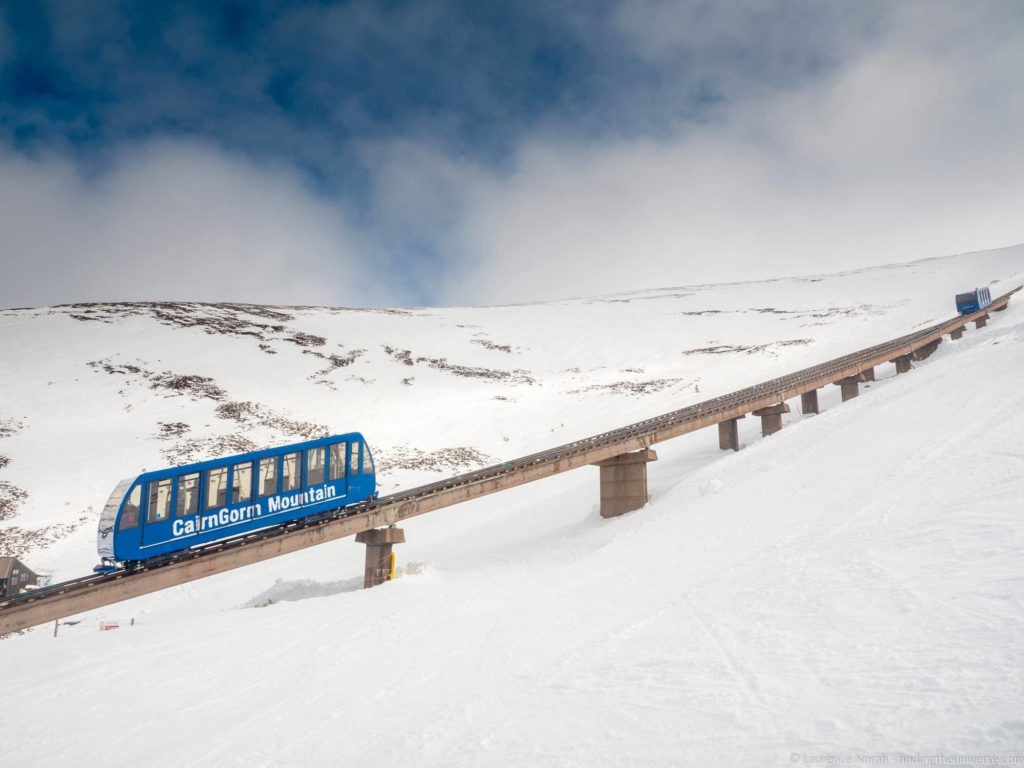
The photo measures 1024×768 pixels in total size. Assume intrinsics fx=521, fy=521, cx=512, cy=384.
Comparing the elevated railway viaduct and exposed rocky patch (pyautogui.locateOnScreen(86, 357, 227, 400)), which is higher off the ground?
exposed rocky patch (pyautogui.locateOnScreen(86, 357, 227, 400))

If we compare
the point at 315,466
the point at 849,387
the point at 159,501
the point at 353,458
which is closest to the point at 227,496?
the point at 159,501

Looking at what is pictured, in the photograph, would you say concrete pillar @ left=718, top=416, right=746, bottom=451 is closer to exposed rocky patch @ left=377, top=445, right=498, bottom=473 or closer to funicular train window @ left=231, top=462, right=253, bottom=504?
exposed rocky patch @ left=377, top=445, right=498, bottom=473

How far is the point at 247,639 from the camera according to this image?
12.0 metres

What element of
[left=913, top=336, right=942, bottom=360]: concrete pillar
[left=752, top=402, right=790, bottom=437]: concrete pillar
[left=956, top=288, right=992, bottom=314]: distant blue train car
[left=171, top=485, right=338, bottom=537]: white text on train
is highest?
[left=956, top=288, right=992, bottom=314]: distant blue train car

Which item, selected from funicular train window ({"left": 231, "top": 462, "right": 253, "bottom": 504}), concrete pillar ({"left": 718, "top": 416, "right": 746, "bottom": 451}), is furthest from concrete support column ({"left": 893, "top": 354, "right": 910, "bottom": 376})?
funicular train window ({"left": 231, "top": 462, "right": 253, "bottom": 504})

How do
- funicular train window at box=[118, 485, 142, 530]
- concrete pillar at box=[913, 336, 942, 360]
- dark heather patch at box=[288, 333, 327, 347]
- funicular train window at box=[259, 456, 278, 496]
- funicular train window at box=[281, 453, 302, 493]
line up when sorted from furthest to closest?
dark heather patch at box=[288, 333, 327, 347], concrete pillar at box=[913, 336, 942, 360], funicular train window at box=[281, 453, 302, 493], funicular train window at box=[259, 456, 278, 496], funicular train window at box=[118, 485, 142, 530]

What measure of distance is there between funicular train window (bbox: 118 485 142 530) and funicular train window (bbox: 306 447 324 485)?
460cm

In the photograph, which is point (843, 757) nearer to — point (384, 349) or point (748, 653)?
point (748, 653)

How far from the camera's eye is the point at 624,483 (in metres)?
22.9

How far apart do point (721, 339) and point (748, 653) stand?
66.3 metres

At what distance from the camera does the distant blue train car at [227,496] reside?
14.9 meters

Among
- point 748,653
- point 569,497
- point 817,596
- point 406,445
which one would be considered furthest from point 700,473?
point 406,445

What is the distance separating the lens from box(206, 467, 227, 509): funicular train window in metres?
15.9

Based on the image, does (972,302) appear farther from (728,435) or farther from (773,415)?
(728,435)
